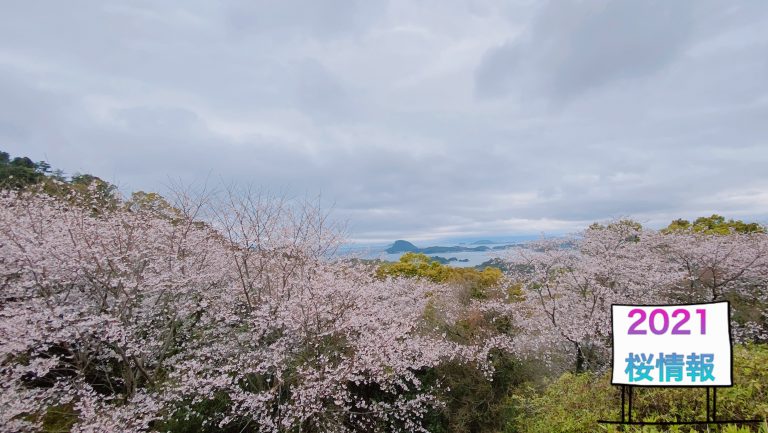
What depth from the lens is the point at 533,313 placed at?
13.5m

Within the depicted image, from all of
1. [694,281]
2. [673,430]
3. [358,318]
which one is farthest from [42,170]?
[694,281]

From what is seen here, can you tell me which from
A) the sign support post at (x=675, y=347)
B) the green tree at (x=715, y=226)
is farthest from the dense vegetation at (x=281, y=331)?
the green tree at (x=715, y=226)

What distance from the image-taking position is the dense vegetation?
734 cm

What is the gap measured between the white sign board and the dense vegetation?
1308mm

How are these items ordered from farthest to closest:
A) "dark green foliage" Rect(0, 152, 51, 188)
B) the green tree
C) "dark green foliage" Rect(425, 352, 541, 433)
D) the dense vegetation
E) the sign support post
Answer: the green tree
"dark green foliage" Rect(0, 152, 51, 188)
"dark green foliage" Rect(425, 352, 541, 433)
the dense vegetation
the sign support post

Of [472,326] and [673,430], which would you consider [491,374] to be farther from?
[673,430]

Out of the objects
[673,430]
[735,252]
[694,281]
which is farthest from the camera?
[694,281]

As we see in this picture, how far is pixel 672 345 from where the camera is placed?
12.6 feet

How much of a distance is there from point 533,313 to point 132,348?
12340 millimetres

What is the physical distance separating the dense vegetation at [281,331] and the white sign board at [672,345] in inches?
51.5

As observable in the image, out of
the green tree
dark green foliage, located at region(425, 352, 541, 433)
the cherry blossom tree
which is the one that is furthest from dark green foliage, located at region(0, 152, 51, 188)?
the green tree

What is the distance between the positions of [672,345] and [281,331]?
7.56 metres

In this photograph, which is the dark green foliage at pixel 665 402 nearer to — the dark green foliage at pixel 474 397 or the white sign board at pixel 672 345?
the white sign board at pixel 672 345

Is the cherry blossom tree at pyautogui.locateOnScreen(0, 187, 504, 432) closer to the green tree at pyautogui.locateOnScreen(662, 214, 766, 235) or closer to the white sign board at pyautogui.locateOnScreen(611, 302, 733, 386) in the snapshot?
the white sign board at pyautogui.locateOnScreen(611, 302, 733, 386)
